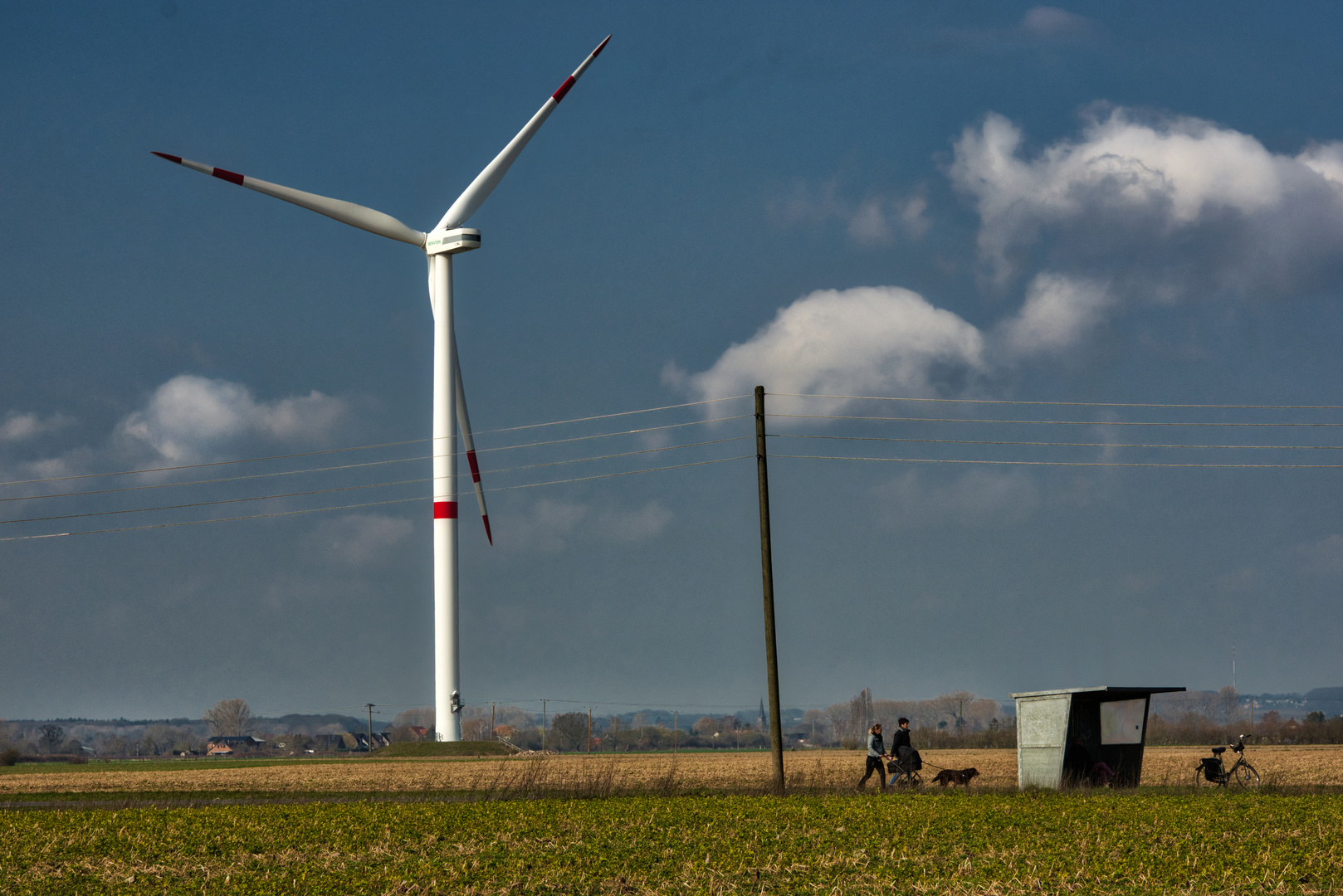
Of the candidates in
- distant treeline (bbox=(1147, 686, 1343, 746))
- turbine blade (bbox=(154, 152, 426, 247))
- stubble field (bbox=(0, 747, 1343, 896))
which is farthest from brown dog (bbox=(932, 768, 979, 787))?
distant treeline (bbox=(1147, 686, 1343, 746))

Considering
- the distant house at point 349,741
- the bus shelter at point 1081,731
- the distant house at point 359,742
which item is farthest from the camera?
the distant house at point 349,741

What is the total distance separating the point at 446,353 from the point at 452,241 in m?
7.45

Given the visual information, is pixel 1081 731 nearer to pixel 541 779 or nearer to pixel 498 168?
pixel 541 779

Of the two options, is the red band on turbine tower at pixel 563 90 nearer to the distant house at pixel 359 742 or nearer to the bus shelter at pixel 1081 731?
the bus shelter at pixel 1081 731

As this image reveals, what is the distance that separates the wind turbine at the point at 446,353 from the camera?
6600 centimetres

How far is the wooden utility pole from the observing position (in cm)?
3023

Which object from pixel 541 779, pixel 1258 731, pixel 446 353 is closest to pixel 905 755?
pixel 541 779

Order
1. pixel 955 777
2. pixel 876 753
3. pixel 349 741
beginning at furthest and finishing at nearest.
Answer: pixel 349 741 < pixel 876 753 < pixel 955 777

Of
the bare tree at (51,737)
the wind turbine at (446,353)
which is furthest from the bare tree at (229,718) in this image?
the wind turbine at (446,353)

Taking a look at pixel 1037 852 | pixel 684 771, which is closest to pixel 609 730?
pixel 684 771

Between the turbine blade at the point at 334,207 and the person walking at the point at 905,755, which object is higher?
the turbine blade at the point at 334,207

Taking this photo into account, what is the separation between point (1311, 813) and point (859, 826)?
9.02 metres

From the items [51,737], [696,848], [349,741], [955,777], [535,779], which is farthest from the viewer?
[51,737]

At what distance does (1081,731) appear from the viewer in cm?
3042
